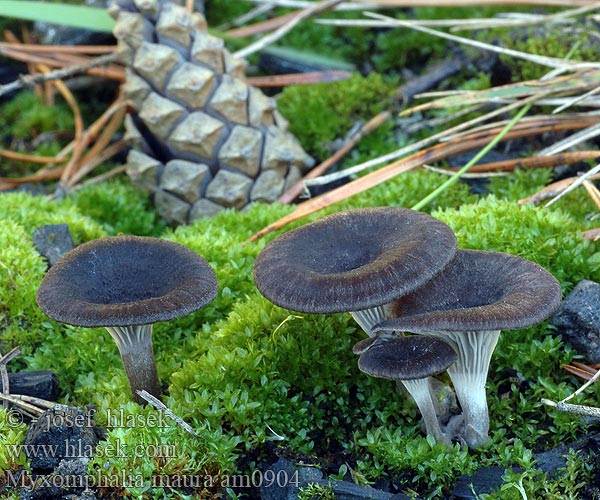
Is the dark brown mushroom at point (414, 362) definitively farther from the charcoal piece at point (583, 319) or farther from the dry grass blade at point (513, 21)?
the dry grass blade at point (513, 21)

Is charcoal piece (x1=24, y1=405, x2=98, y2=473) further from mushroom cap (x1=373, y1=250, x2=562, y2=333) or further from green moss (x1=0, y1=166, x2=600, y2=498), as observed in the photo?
mushroom cap (x1=373, y1=250, x2=562, y2=333)

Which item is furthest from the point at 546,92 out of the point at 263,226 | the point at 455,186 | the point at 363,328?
the point at 363,328

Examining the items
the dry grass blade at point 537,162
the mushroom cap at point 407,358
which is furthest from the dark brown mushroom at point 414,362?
the dry grass blade at point 537,162

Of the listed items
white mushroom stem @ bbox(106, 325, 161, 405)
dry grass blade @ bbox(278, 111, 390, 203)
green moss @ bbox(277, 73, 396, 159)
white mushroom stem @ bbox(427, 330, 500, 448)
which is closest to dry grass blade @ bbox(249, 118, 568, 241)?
dry grass blade @ bbox(278, 111, 390, 203)

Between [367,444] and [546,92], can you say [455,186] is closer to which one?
[546,92]

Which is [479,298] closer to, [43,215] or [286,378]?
[286,378]

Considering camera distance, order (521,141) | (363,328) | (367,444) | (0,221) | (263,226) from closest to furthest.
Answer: (367,444), (363,328), (0,221), (263,226), (521,141)

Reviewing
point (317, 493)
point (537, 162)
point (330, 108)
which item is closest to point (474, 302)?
point (317, 493)
